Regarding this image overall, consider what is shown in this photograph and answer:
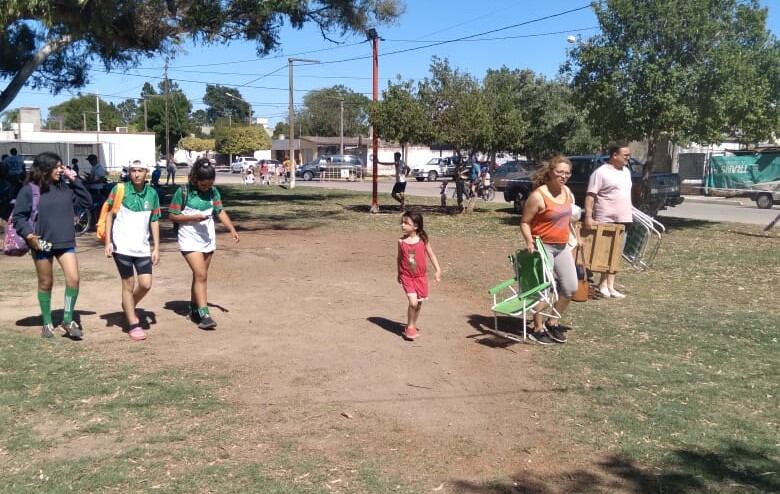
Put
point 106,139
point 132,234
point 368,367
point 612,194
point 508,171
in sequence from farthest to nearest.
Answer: point 106,139 → point 508,171 → point 612,194 → point 132,234 → point 368,367

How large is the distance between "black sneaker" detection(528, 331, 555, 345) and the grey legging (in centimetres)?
47

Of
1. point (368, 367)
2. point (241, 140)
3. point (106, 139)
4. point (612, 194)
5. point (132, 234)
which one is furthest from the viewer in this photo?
point (241, 140)

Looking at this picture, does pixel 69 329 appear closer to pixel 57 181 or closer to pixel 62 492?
pixel 57 181

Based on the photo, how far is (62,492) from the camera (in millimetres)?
3910

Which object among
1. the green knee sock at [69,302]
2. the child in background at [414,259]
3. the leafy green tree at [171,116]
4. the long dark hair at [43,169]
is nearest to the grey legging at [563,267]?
the child in background at [414,259]

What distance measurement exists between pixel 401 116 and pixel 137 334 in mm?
13912

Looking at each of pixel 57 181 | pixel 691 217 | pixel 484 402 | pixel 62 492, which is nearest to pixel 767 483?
pixel 484 402

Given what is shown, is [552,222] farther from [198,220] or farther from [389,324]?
[198,220]

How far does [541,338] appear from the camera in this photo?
7.02 m

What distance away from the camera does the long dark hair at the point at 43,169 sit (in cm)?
652

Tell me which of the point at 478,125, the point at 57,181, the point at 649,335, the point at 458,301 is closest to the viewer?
the point at 57,181

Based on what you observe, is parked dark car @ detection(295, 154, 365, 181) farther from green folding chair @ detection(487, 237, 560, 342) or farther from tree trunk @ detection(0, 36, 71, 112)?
green folding chair @ detection(487, 237, 560, 342)

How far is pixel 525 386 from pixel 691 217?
16.7m

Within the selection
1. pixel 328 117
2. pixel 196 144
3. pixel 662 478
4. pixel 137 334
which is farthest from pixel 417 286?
pixel 328 117
